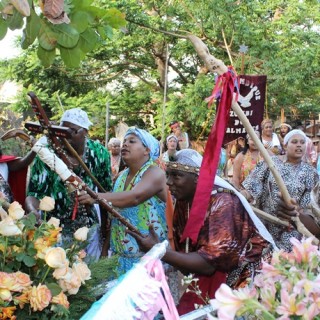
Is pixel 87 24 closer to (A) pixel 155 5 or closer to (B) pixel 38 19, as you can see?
(B) pixel 38 19

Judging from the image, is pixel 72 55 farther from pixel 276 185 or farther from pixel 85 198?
pixel 276 185

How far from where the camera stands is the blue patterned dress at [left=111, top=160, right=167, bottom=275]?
144 inches

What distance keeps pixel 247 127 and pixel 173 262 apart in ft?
2.32

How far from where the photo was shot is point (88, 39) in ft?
8.05

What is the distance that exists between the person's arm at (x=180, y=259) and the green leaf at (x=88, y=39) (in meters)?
0.85

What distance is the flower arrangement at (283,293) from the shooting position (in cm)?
122

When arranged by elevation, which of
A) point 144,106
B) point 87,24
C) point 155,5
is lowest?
point 144,106

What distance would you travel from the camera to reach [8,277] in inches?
70.9

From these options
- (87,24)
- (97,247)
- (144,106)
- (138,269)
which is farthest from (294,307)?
(144,106)

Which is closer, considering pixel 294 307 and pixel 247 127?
pixel 294 307

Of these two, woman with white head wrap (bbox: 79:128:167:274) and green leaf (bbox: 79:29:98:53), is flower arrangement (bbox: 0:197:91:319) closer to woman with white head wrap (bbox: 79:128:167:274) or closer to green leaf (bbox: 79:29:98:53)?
green leaf (bbox: 79:29:98:53)

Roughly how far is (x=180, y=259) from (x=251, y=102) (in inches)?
145

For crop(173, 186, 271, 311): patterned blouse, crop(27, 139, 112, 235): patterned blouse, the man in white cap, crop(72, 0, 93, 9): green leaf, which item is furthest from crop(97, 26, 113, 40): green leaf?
crop(27, 139, 112, 235): patterned blouse

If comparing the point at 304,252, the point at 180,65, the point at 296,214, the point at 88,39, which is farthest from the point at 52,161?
the point at 180,65
